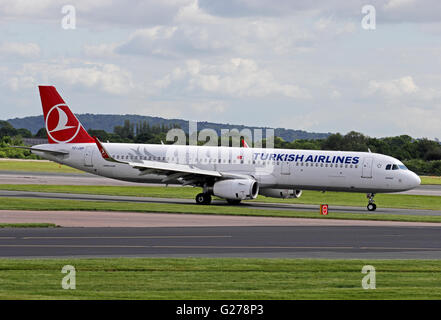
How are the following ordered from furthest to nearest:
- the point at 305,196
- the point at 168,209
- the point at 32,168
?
1. the point at 32,168
2. the point at 305,196
3. the point at 168,209

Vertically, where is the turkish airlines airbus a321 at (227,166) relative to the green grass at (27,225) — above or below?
above

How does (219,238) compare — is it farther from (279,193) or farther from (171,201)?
(171,201)

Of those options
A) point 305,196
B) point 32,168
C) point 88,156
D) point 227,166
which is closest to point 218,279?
point 227,166

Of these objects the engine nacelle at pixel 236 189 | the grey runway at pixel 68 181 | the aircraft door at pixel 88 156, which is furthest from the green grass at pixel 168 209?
the grey runway at pixel 68 181

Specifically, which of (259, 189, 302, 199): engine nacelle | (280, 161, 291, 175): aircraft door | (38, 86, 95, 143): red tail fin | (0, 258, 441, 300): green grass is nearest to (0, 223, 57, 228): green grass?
(0, 258, 441, 300): green grass

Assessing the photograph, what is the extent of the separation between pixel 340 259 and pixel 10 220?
1601 centimetres

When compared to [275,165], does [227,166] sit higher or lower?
lower

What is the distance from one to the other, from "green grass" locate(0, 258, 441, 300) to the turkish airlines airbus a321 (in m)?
24.7

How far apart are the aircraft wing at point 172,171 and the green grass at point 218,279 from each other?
25.2 metres

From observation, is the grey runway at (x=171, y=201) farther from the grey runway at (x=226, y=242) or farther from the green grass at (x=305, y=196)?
the grey runway at (x=226, y=242)

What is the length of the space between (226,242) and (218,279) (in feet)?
27.8

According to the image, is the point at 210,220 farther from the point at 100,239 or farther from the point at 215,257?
the point at 215,257

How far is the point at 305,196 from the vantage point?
62.5m

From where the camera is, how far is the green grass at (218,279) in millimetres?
15992
